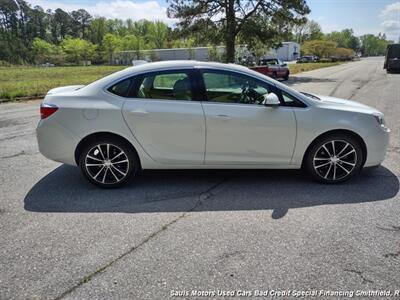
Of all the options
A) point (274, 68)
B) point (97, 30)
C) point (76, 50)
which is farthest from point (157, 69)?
point (97, 30)

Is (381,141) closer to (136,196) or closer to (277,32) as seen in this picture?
(136,196)

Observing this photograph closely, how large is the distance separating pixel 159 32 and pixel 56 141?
4484 inches

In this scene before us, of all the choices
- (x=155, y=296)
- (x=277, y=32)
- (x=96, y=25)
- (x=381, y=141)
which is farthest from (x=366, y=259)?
(x=96, y=25)

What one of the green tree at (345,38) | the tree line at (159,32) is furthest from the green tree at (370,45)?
the green tree at (345,38)

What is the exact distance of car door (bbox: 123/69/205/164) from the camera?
410 cm

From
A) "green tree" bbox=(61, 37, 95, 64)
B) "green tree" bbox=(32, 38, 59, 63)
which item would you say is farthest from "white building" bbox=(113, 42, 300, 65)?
"green tree" bbox=(32, 38, 59, 63)

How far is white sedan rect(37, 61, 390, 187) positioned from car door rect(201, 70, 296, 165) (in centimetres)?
1

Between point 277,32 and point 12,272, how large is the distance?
2685cm

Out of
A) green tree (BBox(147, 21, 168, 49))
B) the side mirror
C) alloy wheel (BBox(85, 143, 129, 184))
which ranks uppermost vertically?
green tree (BBox(147, 21, 168, 49))

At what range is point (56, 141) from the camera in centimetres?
421

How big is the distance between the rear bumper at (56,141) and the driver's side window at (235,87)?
1.86 meters

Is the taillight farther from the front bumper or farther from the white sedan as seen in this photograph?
the front bumper

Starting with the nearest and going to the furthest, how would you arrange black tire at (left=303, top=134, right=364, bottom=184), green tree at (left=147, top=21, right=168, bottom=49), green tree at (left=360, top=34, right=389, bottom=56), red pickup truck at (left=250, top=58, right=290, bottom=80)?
black tire at (left=303, top=134, right=364, bottom=184) < red pickup truck at (left=250, top=58, right=290, bottom=80) < green tree at (left=147, top=21, right=168, bottom=49) < green tree at (left=360, top=34, right=389, bottom=56)

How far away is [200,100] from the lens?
4.13 m
